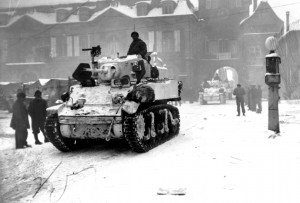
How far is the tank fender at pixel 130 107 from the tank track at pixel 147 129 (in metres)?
0.13

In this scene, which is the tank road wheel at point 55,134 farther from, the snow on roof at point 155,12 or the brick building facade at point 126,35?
the snow on roof at point 155,12

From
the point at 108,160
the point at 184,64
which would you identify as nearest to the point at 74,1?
the point at 184,64

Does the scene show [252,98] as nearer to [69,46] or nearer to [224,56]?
[224,56]

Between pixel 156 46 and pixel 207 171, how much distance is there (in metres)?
33.7

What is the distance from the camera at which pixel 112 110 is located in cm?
755

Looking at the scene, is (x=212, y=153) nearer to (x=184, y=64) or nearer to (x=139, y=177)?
(x=139, y=177)

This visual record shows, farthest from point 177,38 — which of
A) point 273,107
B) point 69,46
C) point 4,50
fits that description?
point 273,107

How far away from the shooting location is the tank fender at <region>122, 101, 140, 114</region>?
722 centimetres

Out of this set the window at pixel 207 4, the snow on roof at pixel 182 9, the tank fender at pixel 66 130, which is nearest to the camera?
the tank fender at pixel 66 130

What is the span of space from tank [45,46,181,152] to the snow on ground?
1.29ft

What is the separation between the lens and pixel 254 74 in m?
39.3

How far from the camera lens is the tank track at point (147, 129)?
7191mm

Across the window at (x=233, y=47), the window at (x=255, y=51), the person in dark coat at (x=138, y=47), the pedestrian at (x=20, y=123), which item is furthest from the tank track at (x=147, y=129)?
the window at (x=233, y=47)

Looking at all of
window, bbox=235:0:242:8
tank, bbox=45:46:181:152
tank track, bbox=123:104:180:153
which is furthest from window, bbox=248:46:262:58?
tank, bbox=45:46:181:152
